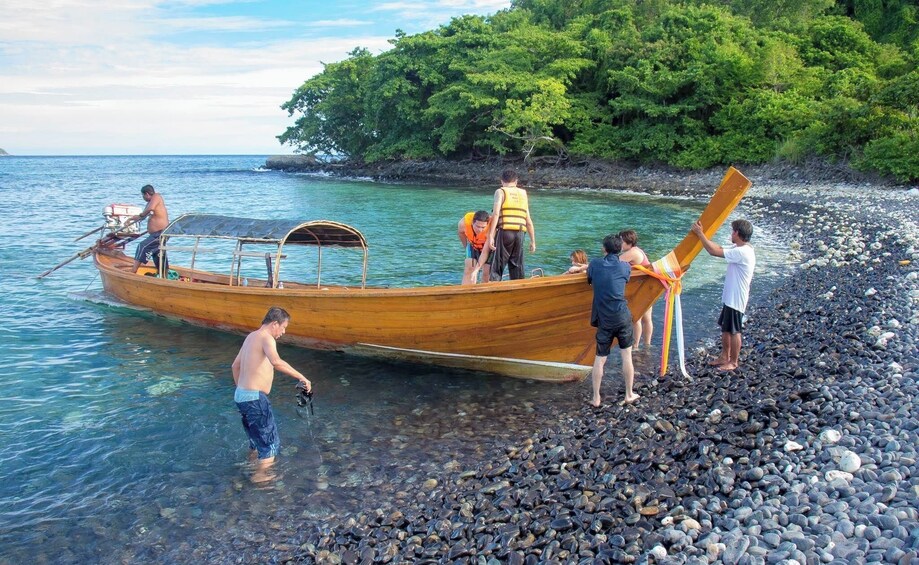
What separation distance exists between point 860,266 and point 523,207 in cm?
806

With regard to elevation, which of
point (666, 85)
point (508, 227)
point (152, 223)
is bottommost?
point (152, 223)

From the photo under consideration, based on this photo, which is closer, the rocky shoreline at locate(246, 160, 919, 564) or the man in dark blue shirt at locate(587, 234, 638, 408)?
the rocky shoreline at locate(246, 160, 919, 564)

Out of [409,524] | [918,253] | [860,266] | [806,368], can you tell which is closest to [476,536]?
[409,524]

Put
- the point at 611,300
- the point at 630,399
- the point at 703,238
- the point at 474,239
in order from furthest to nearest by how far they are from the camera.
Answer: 1. the point at 474,239
2. the point at 630,399
3. the point at 703,238
4. the point at 611,300

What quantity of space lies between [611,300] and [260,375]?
3.81 meters

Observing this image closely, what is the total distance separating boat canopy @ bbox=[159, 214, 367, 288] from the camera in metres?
10.2

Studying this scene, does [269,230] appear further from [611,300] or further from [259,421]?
[611,300]

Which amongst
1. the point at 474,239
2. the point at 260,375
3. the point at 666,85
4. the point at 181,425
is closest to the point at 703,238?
the point at 474,239

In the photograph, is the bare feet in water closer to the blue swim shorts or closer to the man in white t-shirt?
the man in white t-shirt

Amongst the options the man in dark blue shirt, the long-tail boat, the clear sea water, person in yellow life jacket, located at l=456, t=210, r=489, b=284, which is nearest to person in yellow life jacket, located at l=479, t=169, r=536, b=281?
person in yellow life jacket, located at l=456, t=210, r=489, b=284

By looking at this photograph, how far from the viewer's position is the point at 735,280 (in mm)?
7711

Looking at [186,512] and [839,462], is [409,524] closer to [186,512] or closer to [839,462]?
[186,512]

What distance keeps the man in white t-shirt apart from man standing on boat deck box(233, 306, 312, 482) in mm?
4751

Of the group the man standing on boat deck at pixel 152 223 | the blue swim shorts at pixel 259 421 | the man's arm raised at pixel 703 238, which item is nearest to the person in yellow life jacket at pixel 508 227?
the man's arm raised at pixel 703 238
